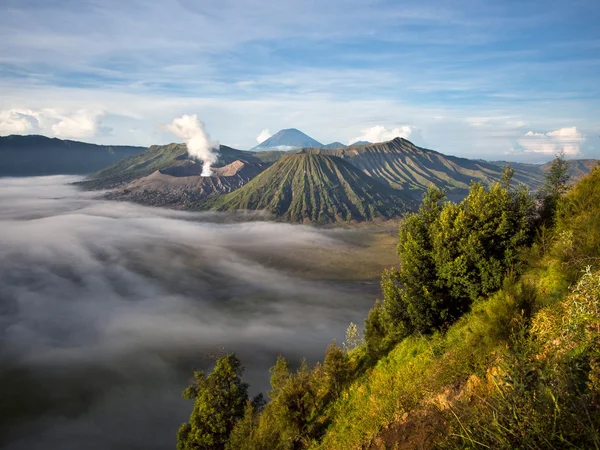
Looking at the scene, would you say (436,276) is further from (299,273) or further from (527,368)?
(299,273)

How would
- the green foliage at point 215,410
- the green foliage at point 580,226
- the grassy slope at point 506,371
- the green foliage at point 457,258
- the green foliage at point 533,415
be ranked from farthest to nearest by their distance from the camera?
the green foliage at point 215,410
the green foliage at point 457,258
the green foliage at point 580,226
the grassy slope at point 506,371
the green foliage at point 533,415

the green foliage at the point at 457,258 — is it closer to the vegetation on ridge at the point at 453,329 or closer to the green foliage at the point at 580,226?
the vegetation on ridge at the point at 453,329

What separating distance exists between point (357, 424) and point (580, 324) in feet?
51.8

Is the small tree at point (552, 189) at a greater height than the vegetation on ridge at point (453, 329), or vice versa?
the small tree at point (552, 189)

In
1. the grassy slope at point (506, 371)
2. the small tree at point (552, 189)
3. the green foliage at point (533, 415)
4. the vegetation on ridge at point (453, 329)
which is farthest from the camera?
the small tree at point (552, 189)

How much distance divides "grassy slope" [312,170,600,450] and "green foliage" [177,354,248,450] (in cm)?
1250

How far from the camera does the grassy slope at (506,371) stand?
19.5ft

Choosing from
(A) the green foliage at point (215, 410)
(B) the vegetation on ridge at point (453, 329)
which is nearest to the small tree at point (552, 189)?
(B) the vegetation on ridge at point (453, 329)

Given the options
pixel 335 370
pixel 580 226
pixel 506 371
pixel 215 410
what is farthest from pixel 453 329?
pixel 215 410

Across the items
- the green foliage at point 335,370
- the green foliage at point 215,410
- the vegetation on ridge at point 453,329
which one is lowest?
the green foliage at point 215,410

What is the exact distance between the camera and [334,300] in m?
131

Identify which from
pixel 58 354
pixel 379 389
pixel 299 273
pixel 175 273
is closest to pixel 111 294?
pixel 175 273

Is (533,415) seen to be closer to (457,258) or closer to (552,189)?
(457,258)

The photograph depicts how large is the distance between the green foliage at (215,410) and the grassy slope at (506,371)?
12.5m
